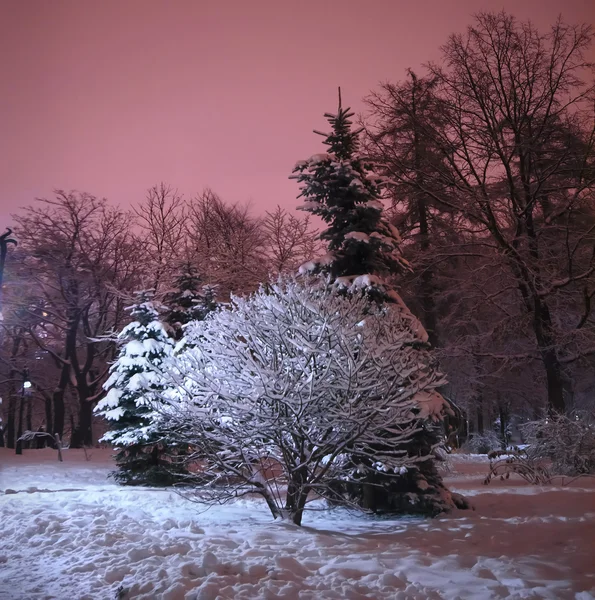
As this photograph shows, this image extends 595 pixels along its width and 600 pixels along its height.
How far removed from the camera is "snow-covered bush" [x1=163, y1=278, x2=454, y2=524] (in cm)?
785

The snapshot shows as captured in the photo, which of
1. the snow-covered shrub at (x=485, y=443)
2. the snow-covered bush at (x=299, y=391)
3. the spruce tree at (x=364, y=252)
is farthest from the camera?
the snow-covered shrub at (x=485, y=443)

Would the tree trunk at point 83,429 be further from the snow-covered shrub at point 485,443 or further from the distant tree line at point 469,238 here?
the snow-covered shrub at point 485,443

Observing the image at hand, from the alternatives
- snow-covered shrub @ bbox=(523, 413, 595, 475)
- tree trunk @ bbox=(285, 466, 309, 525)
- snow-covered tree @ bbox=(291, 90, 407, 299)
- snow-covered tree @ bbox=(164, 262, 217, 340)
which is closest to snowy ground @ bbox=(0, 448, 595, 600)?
tree trunk @ bbox=(285, 466, 309, 525)

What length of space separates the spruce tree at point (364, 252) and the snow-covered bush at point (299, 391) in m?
0.64

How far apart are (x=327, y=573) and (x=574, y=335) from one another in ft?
43.1

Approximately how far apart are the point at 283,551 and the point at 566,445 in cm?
967

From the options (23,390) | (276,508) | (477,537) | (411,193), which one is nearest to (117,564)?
(276,508)

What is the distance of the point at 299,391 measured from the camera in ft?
25.3

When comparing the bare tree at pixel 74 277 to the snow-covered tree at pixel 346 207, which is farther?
the bare tree at pixel 74 277

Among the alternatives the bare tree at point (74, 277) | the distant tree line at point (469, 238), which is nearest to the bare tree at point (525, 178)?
the distant tree line at point (469, 238)

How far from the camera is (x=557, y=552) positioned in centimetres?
658

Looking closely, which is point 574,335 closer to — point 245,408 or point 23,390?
point 245,408

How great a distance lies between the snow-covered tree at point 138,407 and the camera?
46.0ft

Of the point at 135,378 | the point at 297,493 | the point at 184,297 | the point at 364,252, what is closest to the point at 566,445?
the point at 364,252
